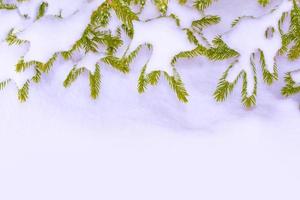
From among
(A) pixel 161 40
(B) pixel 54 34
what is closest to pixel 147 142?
(A) pixel 161 40

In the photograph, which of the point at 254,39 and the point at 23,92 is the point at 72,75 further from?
the point at 254,39

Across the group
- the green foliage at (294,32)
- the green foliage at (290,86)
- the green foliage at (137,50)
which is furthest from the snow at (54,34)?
the green foliage at (290,86)

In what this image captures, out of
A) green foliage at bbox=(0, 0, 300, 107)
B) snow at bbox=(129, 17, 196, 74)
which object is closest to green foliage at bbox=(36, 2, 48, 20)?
green foliage at bbox=(0, 0, 300, 107)

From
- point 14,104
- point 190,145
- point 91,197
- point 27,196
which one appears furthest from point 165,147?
point 14,104

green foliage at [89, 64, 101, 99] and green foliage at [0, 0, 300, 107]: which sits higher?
green foliage at [0, 0, 300, 107]

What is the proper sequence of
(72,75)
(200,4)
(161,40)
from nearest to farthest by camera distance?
(161,40)
(72,75)
(200,4)

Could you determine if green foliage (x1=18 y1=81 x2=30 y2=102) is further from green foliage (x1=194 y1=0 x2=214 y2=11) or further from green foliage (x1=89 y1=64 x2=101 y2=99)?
green foliage (x1=194 y1=0 x2=214 y2=11)

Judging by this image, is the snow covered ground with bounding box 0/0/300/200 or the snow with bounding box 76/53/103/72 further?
the snow with bounding box 76/53/103/72

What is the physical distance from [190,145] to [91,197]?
23.5 inches

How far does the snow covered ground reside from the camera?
2242 mm

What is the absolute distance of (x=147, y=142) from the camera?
7.96 ft

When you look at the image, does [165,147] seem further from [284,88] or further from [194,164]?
[284,88]

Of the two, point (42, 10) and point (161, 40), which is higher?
point (42, 10)

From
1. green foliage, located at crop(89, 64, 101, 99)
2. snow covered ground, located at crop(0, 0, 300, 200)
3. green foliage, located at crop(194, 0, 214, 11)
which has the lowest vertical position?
snow covered ground, located at crop(0, 0, 300, 200)
